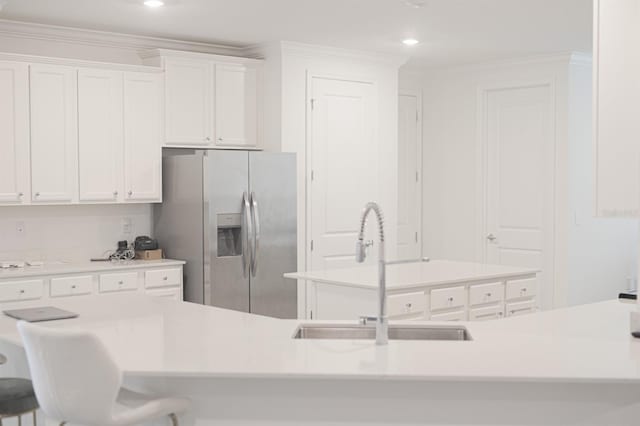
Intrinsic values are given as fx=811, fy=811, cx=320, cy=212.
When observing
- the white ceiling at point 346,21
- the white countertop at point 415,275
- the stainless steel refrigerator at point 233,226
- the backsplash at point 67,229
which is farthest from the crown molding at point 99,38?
the white countertop at point 415,275

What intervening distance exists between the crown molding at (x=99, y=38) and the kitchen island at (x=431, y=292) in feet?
7.47

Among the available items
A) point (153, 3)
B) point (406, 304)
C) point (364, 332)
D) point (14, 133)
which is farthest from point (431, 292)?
point (14, 133)

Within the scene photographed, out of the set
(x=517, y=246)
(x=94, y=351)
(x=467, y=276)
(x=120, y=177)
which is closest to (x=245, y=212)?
(x=120, y=177)

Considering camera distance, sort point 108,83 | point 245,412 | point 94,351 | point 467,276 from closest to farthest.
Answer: point 94,351
point 245,412
point 467,276
point 108,83

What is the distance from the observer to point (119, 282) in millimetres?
5484

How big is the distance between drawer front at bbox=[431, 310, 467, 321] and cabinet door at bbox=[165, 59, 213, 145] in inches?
94.7

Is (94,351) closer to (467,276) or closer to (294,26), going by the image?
(467,276)

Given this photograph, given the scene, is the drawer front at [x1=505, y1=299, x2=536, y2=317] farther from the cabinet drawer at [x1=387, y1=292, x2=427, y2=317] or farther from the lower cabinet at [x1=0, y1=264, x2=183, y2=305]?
the lower cabinet at [x1=0, y1=264, x2=183, y2=305]

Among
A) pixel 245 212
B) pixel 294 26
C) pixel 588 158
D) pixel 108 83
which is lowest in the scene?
pixel 245 212

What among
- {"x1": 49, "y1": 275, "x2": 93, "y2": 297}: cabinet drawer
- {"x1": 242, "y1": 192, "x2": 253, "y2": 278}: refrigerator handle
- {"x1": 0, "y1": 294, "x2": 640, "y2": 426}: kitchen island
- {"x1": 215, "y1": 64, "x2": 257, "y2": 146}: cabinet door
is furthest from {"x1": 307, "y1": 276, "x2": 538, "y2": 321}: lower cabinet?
{"x1": 215, "y1": 64, "x2": 257, "y2": 146}: cabinet door

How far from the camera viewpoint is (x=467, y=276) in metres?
4.97

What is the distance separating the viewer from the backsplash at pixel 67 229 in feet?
18.4

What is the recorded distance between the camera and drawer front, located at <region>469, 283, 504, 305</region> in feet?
16.4

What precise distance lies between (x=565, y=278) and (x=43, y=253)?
4.33 meters
